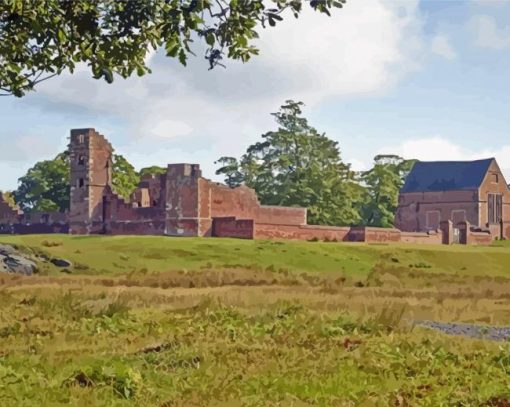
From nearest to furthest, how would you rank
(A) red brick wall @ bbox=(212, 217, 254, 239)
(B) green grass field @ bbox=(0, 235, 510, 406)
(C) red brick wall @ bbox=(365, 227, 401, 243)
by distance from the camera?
(B) green grass field @ bbox=(0, 235, 510, 406)
(A) red brick wall @ bbox=(212, 217, 254, 239)
(C) red brick wall @ bbox=(365, 227, 401, 243)

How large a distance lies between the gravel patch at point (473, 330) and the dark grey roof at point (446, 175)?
91242mm

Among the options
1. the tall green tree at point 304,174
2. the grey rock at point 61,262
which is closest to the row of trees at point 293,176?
the tall green tree at point 304,174

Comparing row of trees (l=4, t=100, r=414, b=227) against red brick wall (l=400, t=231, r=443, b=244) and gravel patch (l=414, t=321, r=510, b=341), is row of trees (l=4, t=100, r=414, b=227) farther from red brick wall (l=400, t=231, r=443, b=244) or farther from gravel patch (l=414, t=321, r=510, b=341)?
gravel patch (l=414, t=321, r=510, b=341)

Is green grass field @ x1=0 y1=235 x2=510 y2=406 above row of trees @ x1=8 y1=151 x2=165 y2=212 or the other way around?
the other way around

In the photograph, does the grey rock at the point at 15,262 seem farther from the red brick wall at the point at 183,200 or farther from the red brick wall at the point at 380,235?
the red brick wall at the point at 380,235

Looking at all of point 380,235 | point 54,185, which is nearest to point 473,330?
point 380,235

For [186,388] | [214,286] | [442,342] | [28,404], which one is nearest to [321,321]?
[442,342]

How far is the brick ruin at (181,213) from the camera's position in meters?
70.7

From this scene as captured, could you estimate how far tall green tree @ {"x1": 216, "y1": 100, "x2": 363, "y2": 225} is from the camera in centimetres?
8400

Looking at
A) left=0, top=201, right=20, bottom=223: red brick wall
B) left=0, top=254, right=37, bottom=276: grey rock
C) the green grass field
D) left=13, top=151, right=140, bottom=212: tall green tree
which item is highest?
left=13, top=151, right=140, bottom=212: tall green tree

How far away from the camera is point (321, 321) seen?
1598cm

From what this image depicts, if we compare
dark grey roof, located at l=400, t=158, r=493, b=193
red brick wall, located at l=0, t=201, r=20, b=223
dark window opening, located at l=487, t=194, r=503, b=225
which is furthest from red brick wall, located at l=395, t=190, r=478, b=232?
red brick wall, located at l=0, t=201, r=20, b=223

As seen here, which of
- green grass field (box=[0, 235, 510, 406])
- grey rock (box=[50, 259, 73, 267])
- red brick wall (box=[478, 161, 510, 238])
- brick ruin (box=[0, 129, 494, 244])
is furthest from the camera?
red brick wall (box=[478, 161, 510, 238])

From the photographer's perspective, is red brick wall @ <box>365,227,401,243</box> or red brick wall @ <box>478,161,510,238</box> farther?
red brick wall @ <box>478,161,510,238</box>
